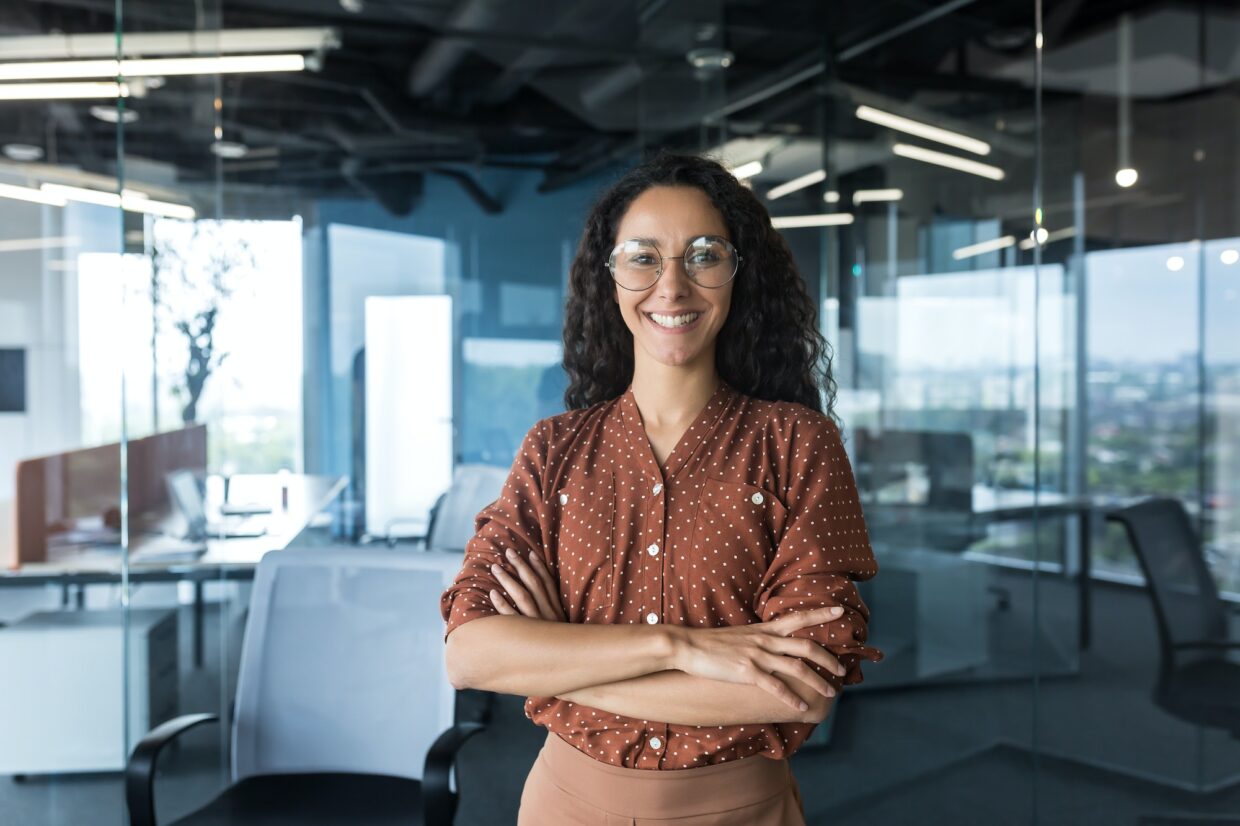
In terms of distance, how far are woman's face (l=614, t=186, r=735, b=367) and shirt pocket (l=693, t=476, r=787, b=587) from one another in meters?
0.21

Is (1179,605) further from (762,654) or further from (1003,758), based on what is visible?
(762,654)

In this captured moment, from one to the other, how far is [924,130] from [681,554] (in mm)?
3046

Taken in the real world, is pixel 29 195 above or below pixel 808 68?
below

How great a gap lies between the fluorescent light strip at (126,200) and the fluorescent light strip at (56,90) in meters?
0.28

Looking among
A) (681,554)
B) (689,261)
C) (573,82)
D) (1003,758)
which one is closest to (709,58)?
(573,82)

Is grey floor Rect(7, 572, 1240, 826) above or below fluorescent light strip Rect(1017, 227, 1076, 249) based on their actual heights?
below

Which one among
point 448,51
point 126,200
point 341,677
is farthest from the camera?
point 448,51

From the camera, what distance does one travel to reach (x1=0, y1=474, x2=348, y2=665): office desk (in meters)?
2.98

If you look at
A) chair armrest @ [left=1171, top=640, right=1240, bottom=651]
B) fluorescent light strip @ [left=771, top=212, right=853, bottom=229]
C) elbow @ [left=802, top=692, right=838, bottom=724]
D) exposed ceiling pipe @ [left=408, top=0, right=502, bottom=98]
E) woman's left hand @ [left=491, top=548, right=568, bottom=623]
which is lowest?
chair armrest @ [left=1171, top=640, right=1240, bottom=651]

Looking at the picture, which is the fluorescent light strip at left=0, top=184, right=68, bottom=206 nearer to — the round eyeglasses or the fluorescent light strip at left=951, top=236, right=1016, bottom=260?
the round eyeglasses

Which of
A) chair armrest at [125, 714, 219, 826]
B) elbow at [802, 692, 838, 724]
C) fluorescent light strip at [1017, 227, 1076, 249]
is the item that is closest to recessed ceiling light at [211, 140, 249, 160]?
chair armrest at [125, 714, 219, 826]

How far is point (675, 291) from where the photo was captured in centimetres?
137

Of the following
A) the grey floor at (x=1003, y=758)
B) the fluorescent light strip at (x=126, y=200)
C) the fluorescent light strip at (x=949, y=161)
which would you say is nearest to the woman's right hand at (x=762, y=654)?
the grey floor at (x=1003, y=758)

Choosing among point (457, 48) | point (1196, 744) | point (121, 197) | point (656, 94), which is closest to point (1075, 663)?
point (1196, 744)
